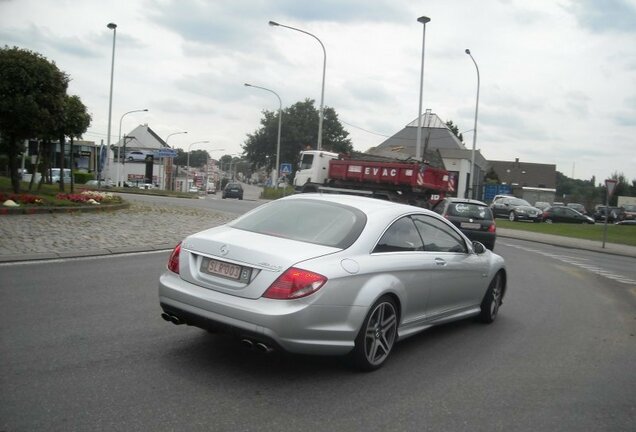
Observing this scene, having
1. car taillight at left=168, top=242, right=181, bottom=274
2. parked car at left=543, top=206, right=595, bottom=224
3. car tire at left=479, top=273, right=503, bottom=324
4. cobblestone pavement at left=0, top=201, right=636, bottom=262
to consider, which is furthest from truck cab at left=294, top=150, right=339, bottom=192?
parked car at left=543, top=206, right=595, bottom=224

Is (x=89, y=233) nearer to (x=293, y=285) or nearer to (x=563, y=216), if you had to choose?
(x=293, y=285)

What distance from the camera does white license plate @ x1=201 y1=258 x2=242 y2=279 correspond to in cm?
476

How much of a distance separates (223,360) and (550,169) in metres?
113

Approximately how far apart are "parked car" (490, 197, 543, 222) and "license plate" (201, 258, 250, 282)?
1531 inches

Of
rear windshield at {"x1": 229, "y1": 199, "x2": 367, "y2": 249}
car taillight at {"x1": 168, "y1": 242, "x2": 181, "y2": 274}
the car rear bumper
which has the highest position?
rear windshield at {"x1": 229, "y1": 199, "x2": 367, "y2": 249}

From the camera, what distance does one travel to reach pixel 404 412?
13.7 ft

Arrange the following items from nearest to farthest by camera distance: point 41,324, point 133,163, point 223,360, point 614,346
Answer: point 223,360, point 41,324, point 614,346, point 133,163

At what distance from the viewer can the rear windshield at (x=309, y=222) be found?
5168 millimetres

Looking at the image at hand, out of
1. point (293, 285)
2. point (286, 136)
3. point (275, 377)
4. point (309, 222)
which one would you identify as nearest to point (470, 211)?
point (309, 222)

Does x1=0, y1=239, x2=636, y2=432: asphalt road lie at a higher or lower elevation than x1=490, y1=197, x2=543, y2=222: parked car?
lower

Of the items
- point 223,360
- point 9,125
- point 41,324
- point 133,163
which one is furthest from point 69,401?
point 133,163

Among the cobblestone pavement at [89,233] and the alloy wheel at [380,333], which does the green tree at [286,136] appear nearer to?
the cobblestone pavement at [89,233]

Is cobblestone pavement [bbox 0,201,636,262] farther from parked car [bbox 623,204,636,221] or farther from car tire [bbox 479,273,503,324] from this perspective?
parked car [bbox 623,204,636,221]

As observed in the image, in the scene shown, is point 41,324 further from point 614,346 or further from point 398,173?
point 398,173
